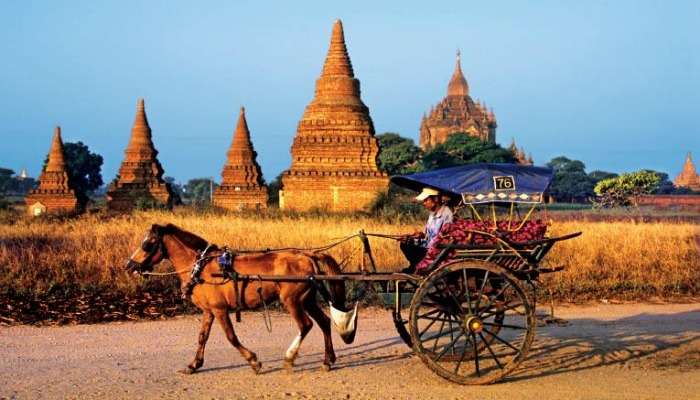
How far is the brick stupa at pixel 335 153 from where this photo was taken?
28953mm

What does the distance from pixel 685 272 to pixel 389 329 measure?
6.03 metres

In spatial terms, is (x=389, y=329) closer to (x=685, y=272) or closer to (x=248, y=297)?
(x=248, y=297)

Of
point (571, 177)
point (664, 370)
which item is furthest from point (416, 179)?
point (571, 177)

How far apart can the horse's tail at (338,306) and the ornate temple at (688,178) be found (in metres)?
78.6

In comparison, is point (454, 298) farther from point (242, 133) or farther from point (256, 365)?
point (242, 133)

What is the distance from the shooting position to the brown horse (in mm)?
6566

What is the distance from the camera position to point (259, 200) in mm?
36719

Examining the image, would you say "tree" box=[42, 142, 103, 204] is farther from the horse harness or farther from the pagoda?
the horse harness

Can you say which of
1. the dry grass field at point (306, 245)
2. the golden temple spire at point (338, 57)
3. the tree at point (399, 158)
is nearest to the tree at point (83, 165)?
the tree at point (399, 158)

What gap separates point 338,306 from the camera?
6723mm

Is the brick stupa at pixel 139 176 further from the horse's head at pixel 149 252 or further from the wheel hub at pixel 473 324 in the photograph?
the wheel hub at pixel 473 324

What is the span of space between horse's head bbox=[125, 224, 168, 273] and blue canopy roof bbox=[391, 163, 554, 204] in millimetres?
2125

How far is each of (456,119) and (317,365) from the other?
237 ft

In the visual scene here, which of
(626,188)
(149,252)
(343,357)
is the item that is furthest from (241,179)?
(149,252)
